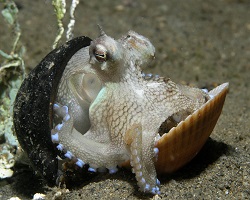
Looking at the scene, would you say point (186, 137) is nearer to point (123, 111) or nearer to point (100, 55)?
point (123, 111)

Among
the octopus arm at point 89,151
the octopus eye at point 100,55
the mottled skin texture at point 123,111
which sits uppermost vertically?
the octopus eye at point 100,55

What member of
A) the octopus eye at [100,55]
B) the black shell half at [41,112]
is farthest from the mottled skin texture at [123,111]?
the black shell half at [41,112]

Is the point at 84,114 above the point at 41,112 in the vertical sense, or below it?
below

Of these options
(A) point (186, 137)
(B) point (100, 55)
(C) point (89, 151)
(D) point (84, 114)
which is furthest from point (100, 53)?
(A) point (186, 137)

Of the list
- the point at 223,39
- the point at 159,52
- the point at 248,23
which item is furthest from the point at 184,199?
the point at 248,23

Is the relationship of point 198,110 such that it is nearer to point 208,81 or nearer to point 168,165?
point 168,165

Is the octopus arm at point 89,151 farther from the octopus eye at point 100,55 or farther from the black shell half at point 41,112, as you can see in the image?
the octopus eye at point 100,55

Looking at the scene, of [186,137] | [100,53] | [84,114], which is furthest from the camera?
[84,114]
